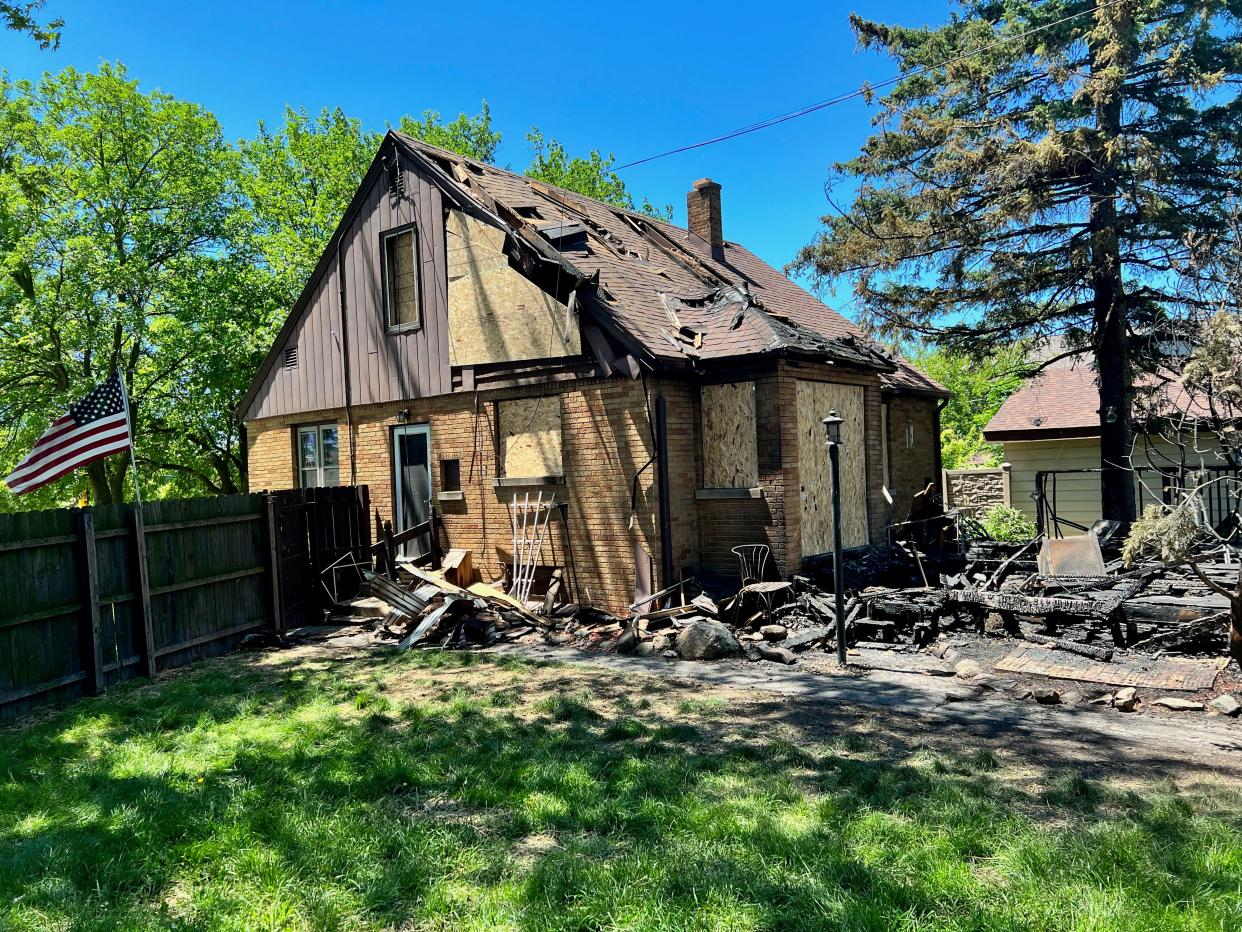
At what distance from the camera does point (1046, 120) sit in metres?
13.0

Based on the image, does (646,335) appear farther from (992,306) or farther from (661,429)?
(992,306)

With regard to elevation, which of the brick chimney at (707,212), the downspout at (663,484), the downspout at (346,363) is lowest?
the downspout at (663,484)

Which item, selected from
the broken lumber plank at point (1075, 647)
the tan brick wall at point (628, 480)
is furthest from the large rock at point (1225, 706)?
the tan brick wall at point (628, 480)

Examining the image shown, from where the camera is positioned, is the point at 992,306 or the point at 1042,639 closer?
the point at 1042,639

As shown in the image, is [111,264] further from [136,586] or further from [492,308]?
[136,586]

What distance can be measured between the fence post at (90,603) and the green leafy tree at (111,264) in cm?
1543

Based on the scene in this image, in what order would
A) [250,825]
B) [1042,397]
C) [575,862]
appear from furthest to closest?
[1042,397]
[250,825]
[575,862]

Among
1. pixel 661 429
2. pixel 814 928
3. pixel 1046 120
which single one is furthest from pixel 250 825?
pixel 1046 120

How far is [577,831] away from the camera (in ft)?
14.4


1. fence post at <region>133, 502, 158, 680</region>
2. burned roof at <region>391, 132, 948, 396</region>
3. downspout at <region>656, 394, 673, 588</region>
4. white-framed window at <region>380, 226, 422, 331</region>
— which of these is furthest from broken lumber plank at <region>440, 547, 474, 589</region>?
burned roof at <region>391, 132, 948, 396</region>

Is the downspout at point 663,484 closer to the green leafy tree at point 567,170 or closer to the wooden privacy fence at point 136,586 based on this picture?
the wooden privacy fence at point 136,586

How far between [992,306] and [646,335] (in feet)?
22.2

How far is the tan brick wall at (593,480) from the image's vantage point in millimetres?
10852

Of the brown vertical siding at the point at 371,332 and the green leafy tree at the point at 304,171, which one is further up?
the green leafy tree at the point at 304,171
